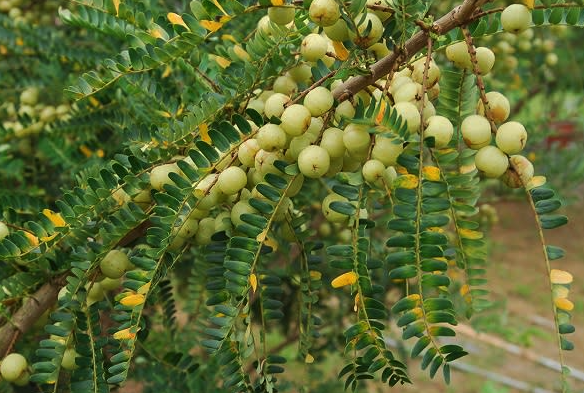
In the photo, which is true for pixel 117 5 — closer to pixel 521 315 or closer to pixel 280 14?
pixel 280 14

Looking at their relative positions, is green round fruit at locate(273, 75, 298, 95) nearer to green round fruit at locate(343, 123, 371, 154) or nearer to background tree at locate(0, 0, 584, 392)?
background tree at locate(0, 0, 584, 392)

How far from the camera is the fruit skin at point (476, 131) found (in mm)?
500

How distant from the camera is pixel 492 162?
50cm

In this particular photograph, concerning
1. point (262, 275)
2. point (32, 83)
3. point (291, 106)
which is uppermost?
point (32, 83)

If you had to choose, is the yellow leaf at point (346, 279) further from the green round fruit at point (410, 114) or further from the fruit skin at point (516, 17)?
the fruit skin at point (516, 17)

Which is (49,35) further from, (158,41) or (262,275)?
(262,275)

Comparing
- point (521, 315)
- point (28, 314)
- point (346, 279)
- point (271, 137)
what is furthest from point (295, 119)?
point (521, 315)

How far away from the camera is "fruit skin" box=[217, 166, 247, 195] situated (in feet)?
1.81

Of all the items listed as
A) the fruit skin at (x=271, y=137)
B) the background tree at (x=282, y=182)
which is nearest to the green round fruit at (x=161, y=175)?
the background tree at (x=282, y=182)

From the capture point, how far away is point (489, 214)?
163cm

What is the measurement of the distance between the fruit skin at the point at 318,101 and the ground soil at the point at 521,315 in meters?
1.32

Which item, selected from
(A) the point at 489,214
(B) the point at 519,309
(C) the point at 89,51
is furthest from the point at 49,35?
(B) the point at 519,309

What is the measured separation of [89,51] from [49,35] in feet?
0.27

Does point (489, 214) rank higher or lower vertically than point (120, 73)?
higher
